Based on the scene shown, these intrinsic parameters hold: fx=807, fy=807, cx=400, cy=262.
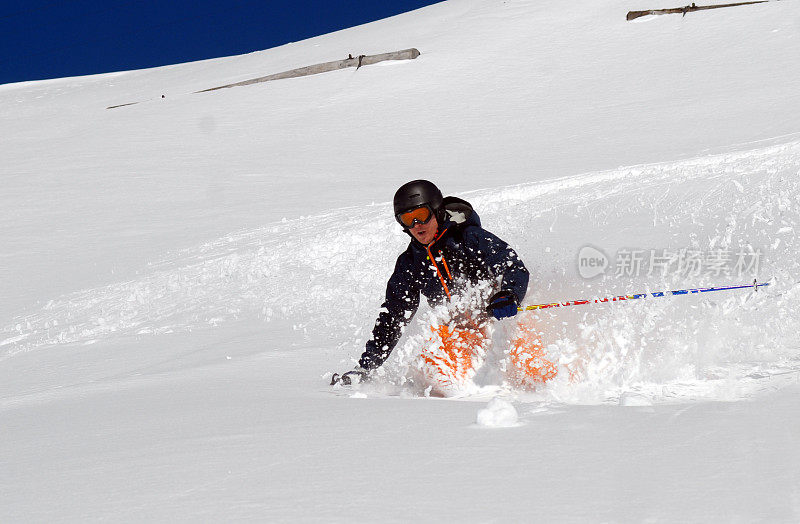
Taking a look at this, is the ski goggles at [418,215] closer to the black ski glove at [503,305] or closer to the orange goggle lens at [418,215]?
the orange goggle lens at [418,215]

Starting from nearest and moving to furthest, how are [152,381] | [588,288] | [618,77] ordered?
[152,381] < [588,288] < [618,77]

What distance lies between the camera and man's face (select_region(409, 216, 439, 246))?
425 centimetres

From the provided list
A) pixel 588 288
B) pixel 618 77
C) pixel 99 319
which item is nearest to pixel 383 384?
pixel 588 288

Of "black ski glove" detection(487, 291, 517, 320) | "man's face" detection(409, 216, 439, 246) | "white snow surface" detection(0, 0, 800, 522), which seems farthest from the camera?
"man's face" detection(409, 216, 439, 246)

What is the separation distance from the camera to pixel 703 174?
8422 millimetres

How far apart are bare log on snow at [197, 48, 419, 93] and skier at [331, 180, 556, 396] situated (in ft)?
48.1

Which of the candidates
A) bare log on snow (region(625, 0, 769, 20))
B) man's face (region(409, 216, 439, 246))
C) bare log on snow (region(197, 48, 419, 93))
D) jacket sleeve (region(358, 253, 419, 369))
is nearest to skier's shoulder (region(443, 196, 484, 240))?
man's face (region(409, 216, 439, 246))

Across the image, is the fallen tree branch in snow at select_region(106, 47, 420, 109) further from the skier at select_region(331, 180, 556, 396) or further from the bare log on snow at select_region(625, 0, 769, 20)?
the skier at select_region(331, 180, 556, 396)

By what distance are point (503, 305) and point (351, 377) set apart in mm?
970

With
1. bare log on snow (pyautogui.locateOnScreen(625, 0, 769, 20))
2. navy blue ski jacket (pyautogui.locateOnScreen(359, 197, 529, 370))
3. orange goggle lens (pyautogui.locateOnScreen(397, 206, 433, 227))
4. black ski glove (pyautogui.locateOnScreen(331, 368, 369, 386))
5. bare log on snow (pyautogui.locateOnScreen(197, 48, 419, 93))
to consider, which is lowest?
black ski glove (pyautogui.locateOnScreen(331, 368, 369, 386))

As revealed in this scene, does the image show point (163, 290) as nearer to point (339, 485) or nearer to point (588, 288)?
point (588, 288)

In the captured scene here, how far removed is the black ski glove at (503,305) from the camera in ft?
12.7

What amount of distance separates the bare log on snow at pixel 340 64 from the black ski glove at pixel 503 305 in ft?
49.9

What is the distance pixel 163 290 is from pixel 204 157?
6.47 meters
